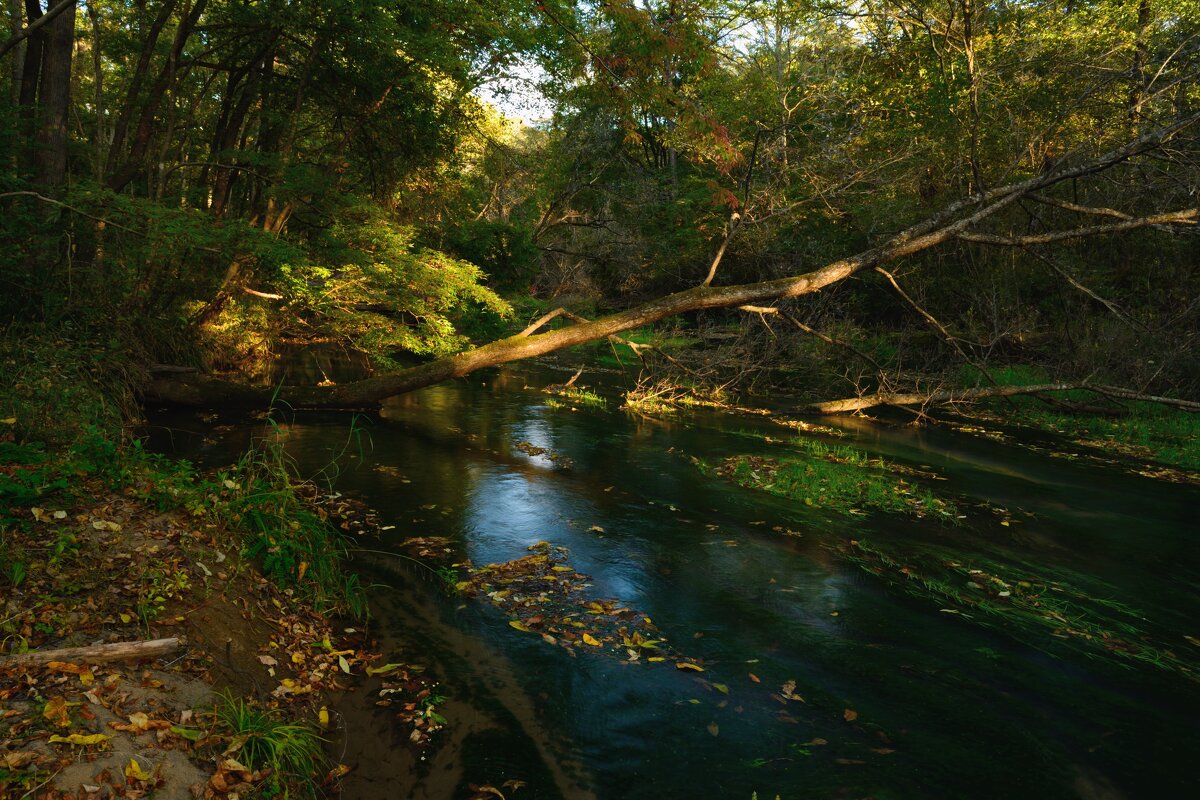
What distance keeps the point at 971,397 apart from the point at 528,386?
1097 cm

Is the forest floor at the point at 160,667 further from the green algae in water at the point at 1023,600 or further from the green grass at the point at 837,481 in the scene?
the green grass at the point at 837,481

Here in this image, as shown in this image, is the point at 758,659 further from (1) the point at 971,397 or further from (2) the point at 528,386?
(2) the point at 528,386

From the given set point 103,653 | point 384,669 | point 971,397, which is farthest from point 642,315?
point 103,653

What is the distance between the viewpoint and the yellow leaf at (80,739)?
288cm

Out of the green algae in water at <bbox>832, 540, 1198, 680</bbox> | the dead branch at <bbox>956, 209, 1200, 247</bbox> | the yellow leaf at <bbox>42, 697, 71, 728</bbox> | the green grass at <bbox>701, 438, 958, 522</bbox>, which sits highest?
the dead branch at <bbox>956, 209, 1200, 247</bbox>

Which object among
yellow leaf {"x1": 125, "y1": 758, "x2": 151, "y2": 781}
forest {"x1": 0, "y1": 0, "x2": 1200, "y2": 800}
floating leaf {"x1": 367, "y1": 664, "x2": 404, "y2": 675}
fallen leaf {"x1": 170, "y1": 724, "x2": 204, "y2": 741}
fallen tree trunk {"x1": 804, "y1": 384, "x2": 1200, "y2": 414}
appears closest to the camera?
yellow leaf {"x1": 125, "y1": 758, "x2": 151, "y2": 781}

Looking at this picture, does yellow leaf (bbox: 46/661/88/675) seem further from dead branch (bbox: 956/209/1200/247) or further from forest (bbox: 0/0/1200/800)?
dead branch (bbox: 956/209/1200/247)

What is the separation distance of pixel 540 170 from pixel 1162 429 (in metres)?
19.6

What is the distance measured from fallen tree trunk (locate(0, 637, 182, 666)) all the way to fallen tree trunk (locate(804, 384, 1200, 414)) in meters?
13.0

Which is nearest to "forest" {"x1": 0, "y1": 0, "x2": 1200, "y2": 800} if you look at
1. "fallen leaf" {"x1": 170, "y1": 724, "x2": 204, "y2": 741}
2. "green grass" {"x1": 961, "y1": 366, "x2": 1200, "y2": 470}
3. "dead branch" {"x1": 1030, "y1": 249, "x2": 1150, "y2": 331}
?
"fallen leaf" {"x1": 170, "y1": 724, "x2": 204, "y2": 741}

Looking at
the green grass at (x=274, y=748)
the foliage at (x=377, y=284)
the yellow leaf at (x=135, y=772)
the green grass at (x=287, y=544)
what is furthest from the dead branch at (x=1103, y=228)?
the yellow leaf at (x=135, y=772)

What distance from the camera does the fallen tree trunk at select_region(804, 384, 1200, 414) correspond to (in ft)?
37.8

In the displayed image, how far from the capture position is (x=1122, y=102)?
49.6ft

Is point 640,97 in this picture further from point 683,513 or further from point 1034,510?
point 1034,510
